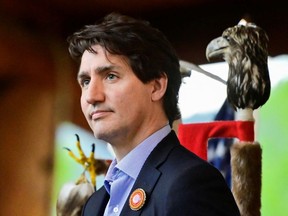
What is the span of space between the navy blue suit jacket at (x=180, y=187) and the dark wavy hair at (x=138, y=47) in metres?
0.11

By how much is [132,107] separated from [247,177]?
64 centimetres

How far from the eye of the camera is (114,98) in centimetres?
77

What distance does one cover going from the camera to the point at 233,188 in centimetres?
134

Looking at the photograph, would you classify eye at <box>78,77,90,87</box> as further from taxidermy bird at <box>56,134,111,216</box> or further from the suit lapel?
taxidermy bird at <box>56,134,111,216</box>

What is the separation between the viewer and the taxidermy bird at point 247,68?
1375 mm

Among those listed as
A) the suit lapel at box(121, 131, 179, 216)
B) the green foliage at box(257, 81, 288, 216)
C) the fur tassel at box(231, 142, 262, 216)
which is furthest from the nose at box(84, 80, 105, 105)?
the green foliage at box(257, 81, 288, 216)

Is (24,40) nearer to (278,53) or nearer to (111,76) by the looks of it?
(278,53)

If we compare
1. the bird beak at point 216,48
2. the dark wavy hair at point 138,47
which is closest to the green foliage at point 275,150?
the bird beak at point 216,48

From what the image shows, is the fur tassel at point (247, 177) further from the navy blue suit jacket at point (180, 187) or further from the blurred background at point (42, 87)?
the navy blue suit jacket at point (180, 187)

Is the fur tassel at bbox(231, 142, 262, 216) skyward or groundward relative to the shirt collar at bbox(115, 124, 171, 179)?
groundward

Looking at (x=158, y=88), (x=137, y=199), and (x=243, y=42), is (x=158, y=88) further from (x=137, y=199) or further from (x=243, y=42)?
(x=243, y=42)

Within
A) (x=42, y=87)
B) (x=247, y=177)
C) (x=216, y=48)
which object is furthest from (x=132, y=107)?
(x=42, y=87)

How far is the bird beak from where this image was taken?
146 centimetres

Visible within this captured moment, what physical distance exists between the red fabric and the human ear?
0.62 meters
